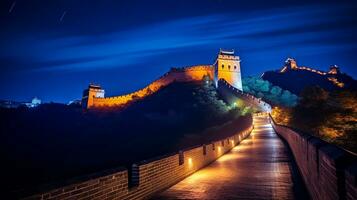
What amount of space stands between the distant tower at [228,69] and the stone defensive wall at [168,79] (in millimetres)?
3006

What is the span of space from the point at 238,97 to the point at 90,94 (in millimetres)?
62212

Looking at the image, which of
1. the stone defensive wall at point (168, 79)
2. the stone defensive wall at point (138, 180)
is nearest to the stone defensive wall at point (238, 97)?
the stone defensive wall at point (168, 79)

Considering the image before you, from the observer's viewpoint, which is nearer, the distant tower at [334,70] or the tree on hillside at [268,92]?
the tree on hillside at [268,92]

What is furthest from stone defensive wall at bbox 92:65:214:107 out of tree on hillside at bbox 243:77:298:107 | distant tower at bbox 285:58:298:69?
distant tower at bbox 285:58:298:69

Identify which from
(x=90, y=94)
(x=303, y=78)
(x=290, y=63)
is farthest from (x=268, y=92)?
(x=90, y=94)

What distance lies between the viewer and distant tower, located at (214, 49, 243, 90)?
93.2 m

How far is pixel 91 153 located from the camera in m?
61.3

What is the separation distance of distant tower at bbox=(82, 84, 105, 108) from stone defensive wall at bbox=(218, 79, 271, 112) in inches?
1990

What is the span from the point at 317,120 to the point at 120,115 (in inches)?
2641

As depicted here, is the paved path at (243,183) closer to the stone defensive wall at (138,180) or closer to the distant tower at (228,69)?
A: the stone defensive wall at (138,180)

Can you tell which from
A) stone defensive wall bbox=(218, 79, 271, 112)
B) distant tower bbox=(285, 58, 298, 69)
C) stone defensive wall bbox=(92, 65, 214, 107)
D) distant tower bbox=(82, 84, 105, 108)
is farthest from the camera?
distant tower bbox=(285, 58, 298, 69)

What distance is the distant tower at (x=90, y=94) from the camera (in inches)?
4286

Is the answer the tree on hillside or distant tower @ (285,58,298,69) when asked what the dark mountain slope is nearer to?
distant tower @ (285,58,298,69)

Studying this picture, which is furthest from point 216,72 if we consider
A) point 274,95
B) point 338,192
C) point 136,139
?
point 338,192
